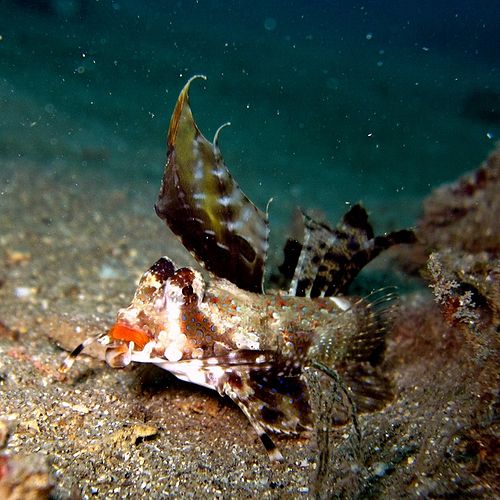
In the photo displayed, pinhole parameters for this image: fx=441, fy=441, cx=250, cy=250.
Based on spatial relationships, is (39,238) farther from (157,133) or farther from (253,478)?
(157,133)

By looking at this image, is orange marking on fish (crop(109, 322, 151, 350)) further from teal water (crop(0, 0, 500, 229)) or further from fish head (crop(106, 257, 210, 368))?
teal water (crop(0, 0, 500, 229))

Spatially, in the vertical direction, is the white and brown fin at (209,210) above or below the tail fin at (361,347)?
above

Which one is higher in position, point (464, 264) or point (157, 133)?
point (157, 133)

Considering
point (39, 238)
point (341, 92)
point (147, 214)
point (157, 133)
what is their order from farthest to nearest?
point (341, 92) → point (157, 133) → point (147, 214) → point (39, 238)

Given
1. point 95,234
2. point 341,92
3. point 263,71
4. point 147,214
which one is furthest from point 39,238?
point 341,92

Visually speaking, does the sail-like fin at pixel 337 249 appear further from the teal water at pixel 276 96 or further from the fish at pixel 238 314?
the teal water at pixel 276 96

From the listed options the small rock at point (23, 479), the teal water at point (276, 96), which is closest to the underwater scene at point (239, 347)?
the small rock at point (23, 479)

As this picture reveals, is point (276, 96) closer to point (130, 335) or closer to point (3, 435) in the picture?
point (130, 335)
